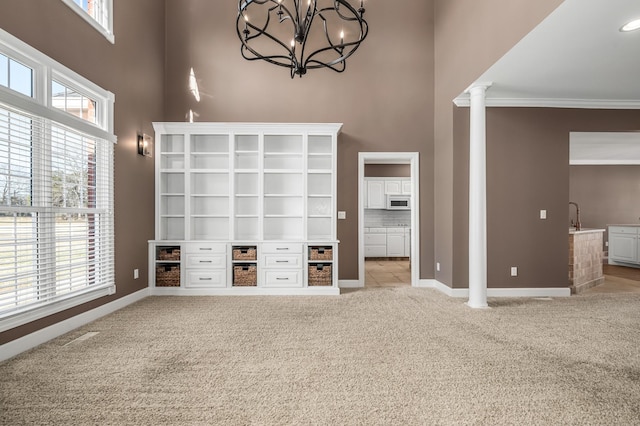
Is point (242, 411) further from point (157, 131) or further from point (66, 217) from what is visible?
point (157, 131)

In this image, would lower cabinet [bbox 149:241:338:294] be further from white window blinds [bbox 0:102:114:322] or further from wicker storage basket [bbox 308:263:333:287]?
white window blinds [bbox 0:102:114:322]

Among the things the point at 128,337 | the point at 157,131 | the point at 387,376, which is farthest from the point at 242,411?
the point at 157,131

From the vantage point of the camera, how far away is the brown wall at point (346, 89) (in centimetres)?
566

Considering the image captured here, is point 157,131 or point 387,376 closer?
point 387,376

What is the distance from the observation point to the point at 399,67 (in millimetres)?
5742

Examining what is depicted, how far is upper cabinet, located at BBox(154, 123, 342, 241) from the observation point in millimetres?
5277

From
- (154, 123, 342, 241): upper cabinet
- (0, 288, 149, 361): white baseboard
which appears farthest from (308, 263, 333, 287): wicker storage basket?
(0, 288, 149, 361): white baseboard

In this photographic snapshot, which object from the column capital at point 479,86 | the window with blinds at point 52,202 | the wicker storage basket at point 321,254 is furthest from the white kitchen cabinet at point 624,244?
the window with blinds at point 52,202

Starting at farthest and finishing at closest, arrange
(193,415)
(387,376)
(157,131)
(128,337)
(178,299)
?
(157,131)
(178,299)
(128,337)
(387,376)
(193,415)

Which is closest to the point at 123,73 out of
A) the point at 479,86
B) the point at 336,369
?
the point at 336,369

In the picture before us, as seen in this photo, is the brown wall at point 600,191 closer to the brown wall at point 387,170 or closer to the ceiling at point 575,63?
the brown wall at point 387,170

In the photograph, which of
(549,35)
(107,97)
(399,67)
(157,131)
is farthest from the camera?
(399,67)

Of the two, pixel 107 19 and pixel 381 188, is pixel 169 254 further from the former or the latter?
pixel 381 188

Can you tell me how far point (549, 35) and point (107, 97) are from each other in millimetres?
4569
